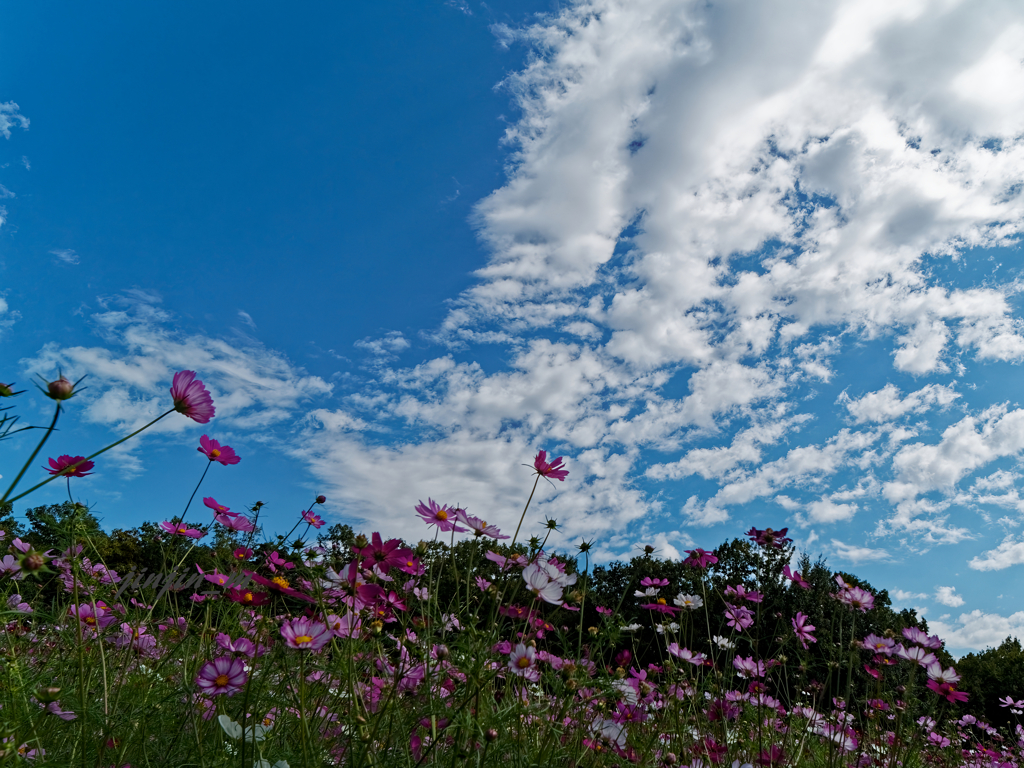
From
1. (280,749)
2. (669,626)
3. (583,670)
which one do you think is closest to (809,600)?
(669,626)

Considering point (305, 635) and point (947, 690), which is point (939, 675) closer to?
point (947, 690)

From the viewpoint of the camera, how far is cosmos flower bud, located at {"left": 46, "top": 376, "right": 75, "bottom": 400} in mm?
1337

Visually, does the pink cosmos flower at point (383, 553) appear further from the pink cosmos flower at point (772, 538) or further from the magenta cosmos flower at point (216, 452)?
the pink cosmos flower at point (772, 538)

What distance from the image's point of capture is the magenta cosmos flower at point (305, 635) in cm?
148

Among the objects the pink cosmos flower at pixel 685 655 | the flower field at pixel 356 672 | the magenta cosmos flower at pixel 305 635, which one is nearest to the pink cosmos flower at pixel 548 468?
the flower field at pixel 356 672

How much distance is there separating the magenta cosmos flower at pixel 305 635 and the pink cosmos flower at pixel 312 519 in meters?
1.36

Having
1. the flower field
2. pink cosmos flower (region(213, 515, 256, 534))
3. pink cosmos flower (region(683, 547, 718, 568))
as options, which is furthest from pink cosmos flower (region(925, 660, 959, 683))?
pink cosmos flower (region(213, 515, 256, 534))

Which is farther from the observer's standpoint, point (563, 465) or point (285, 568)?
point (285, 568)

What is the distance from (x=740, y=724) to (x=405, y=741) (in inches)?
87.9

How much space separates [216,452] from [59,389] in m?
1.13

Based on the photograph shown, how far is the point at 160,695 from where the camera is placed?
2578 millimetres

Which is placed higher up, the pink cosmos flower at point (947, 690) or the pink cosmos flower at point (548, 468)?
the pink cosmos flower at point (548, 468)

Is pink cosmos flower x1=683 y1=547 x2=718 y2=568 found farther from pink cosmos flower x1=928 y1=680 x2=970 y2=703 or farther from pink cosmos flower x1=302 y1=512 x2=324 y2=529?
pink cosmos flower x1=302 y1=512 x2=324 y2=529

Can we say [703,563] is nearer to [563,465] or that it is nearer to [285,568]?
[563,465]
